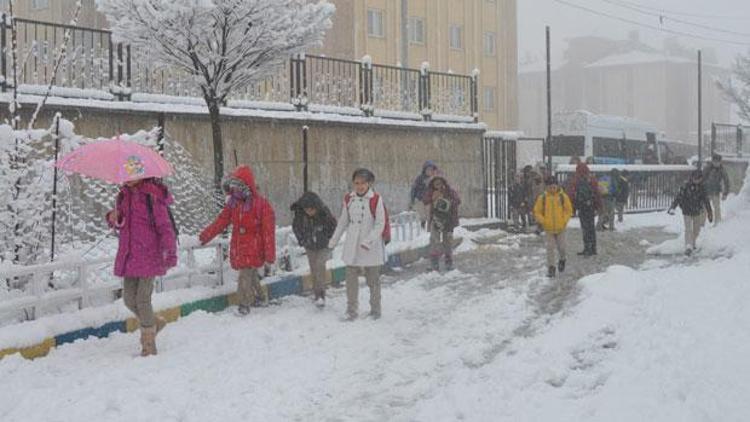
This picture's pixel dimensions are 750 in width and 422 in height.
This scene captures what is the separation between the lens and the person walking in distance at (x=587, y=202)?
13992 mm

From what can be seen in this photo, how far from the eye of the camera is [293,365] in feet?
22.7

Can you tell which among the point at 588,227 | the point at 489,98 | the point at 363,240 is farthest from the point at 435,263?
the point at 489,98

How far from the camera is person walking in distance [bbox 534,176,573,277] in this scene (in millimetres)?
12016

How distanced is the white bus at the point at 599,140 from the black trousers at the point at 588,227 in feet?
59.1

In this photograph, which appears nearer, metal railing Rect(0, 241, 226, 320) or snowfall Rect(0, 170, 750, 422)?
snowfall Rect(0, 170, 750, 422)

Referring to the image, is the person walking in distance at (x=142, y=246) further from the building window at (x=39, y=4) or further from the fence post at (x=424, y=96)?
the building window at (x=39, y=4)

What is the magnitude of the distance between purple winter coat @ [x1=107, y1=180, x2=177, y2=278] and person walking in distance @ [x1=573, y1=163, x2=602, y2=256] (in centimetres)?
876

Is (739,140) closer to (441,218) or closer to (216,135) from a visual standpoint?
(441,218)

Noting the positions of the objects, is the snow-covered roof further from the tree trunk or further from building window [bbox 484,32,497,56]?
the tree trunk

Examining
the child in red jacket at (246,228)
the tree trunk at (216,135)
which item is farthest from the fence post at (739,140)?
the child in red jacket at (246,228)

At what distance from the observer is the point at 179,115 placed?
1260cm

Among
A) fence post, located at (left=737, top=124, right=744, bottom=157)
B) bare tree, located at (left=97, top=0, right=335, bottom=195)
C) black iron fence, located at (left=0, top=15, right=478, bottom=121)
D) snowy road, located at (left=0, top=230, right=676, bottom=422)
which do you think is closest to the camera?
snowy road, located at (left=0, top=230, right=676, bottom=422)

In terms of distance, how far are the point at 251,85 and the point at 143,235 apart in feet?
20.7

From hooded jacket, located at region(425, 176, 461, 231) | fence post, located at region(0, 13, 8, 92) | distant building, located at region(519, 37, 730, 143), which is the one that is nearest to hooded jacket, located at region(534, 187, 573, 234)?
hooded jacket, located at region(425, 176, 461, 231)
